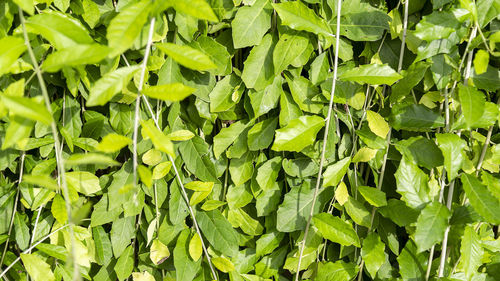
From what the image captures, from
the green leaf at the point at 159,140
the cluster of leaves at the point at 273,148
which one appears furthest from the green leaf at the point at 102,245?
the green leaf at the point at 159,140

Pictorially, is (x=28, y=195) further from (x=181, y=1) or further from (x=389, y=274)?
(x=389, y=274)

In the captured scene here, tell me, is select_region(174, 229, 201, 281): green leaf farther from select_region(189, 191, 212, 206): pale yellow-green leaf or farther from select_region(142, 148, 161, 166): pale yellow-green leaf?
select_region(142, 148, 161, 166): pale yellow-green leaf

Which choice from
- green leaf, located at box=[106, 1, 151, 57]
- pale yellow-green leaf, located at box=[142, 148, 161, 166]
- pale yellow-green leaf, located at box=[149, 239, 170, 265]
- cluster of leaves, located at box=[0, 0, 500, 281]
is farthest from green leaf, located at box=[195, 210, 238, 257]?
green leaf, located at box=[106, 1, 151, 57]

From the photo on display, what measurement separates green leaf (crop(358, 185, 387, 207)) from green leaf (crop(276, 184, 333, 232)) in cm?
9

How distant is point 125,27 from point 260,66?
0.36 metres

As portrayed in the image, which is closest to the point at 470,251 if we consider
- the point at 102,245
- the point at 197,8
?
the point at 197,8

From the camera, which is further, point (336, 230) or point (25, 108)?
point (336, 230)

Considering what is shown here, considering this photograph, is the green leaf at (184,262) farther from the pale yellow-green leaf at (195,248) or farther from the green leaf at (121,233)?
the green leaf at (121,233)

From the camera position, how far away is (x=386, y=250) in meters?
1.18

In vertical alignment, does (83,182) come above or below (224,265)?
above

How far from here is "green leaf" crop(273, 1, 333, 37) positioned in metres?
→ 0.90

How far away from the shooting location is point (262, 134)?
1.04 m

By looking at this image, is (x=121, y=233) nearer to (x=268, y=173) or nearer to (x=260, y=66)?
(x=268, y=173)

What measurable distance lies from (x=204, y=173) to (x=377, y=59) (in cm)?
52
